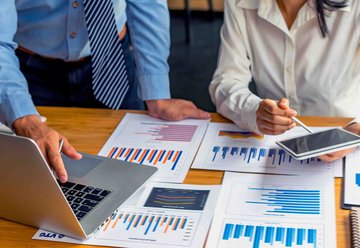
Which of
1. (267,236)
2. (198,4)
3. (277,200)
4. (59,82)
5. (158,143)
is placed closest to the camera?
(267,236)

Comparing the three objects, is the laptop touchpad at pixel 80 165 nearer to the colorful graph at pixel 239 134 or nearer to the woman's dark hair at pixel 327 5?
the colorful graph at pixel 239 134

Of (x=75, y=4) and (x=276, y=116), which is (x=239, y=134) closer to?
(x=276, y=116)

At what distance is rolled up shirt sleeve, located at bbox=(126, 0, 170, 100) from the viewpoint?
1.69 m

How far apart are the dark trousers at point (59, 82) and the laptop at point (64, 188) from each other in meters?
0.46

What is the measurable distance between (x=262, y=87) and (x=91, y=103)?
0.51 meters

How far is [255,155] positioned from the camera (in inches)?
52.7

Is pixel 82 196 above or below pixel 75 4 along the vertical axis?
below

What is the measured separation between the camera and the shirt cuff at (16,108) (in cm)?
138

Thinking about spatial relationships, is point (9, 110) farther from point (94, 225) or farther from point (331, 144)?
point (331, 144)

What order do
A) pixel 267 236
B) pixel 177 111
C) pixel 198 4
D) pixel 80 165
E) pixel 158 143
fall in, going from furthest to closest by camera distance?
1. pixel 198 4
2. pixel 177 111
3. pixel 158 143
4. pixel 80 165
5. pixel 267 236

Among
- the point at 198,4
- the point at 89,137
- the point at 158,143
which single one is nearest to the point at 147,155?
the point at 158,143

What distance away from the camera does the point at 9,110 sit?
139 cm

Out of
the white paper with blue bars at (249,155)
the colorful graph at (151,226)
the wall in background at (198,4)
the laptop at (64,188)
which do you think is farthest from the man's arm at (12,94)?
the wall in background at (198,4)

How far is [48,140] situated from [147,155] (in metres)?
0.24
